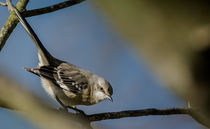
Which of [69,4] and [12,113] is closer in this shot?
[12,113]

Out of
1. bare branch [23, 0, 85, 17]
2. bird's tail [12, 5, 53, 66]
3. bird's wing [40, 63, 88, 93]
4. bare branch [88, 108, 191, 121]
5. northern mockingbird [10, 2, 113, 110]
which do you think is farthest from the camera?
bird's wing [40, 63, 88, 93]

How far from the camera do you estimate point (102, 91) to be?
14.1ft

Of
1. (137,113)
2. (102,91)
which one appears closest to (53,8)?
(137,113)

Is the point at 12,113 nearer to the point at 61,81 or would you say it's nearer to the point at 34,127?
the point at 34,127

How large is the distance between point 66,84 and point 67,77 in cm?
23

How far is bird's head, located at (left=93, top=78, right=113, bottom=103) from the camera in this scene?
13.8 feet

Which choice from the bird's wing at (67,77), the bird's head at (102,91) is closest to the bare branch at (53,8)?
the bird's wing at (67,77)

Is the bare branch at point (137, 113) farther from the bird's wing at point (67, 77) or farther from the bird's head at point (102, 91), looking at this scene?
the bird's wing at point (67, 77)

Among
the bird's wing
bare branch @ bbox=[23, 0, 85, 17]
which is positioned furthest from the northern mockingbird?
bare branch @ bbox=[23, 0, 85, 17]

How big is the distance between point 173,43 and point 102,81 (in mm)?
3543

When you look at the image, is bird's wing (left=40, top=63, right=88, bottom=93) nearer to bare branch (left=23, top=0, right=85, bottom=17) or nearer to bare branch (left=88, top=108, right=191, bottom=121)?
bare branch (left=23, top=0, right=85, bottom=17)

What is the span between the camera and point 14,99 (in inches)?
57.1

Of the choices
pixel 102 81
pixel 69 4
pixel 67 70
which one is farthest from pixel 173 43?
pixel 67 70

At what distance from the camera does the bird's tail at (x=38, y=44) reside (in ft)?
10.6
